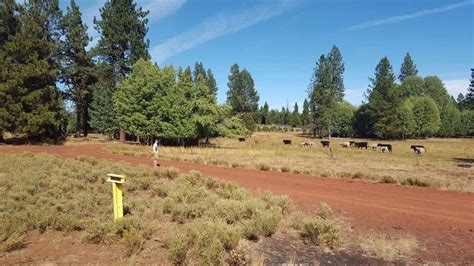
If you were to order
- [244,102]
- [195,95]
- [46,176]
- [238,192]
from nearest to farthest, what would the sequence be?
[238,192]
[46,176]
[195,95]
[244,102]

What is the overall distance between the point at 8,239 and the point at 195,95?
41702mm

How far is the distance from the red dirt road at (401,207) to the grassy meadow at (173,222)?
2.66ft

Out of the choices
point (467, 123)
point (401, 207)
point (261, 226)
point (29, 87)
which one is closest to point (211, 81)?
point (29, 87)

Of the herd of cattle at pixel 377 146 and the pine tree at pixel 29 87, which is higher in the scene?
the pine tree at pixel 29 87

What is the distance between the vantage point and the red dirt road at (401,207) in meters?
8.70

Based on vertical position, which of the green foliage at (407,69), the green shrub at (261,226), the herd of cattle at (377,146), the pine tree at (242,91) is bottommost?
the green shrub at (261,226)

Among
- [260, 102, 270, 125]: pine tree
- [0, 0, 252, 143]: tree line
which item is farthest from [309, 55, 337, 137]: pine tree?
[260, 102, 270, 125]: pine tree

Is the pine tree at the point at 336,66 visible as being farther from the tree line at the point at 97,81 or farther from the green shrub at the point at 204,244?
the green shrub at the point at 204,244

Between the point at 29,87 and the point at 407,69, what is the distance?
364ft

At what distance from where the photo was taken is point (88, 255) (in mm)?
7676

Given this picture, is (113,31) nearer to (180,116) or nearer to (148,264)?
(180,116)

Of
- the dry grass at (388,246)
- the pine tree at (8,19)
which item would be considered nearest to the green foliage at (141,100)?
the pine tree at (8,19)

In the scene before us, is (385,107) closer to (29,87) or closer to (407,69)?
(407,69)

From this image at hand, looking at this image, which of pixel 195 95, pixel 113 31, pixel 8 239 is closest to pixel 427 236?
pixel 8 239
